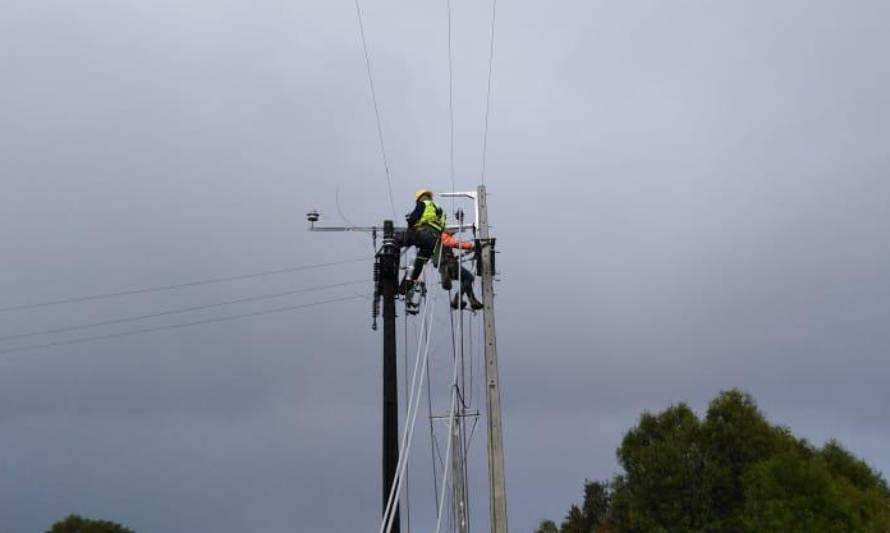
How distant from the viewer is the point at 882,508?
29891 millimetres

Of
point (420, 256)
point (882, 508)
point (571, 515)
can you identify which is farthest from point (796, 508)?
point (571, 515)

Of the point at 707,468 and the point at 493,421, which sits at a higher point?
the point at 707,468

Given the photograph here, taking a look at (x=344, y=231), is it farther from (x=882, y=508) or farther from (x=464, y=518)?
(x=882, y=508)

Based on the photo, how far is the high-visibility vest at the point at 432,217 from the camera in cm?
1402

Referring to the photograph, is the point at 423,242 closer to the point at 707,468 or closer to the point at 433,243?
the point at 433,243

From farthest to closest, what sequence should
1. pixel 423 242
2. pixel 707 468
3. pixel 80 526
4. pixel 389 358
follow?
pixel 80 526 → pixel 707 468 → pixel 423 242 → pixel 389 358

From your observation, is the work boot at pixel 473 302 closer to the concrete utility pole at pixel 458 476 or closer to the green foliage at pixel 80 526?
the concrete utility pole at pixel 458 476

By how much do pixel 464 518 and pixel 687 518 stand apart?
21.8 meters

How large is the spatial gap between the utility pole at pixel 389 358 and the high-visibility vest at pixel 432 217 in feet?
1.75

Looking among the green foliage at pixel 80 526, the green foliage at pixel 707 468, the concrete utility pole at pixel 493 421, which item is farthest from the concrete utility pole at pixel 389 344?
the green foliage at pixel 80 526

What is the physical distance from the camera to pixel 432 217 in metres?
14.1

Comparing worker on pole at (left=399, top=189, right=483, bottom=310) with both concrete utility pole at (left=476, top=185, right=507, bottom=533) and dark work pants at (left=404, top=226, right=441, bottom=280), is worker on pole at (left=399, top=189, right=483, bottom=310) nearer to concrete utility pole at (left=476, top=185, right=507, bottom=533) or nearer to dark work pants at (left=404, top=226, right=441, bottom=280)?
dark work pants at (left=404, top=226, right=441, bottom=280)

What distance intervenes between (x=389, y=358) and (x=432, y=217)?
248cm

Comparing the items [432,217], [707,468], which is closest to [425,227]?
[432,217]
